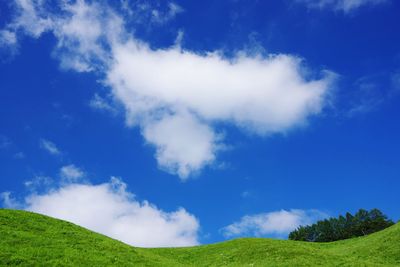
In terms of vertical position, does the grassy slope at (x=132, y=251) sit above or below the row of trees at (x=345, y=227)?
below

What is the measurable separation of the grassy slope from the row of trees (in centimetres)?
7676

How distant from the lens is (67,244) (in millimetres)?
38938

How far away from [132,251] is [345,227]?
102626mm

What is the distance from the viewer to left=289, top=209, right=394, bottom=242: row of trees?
125m

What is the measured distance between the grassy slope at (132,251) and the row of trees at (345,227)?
76.8 metres

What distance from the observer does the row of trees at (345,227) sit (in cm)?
12530

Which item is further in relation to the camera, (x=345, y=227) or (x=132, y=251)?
(x=345, y=227)

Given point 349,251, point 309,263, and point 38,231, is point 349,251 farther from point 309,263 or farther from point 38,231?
point 38,231

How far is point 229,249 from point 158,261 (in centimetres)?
1172

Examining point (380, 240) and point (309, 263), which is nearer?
point (309, 263)

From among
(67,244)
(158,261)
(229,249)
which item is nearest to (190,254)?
(229,249)

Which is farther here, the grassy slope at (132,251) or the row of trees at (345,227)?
the row of trees at (345,227)

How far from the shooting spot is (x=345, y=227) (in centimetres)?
12975

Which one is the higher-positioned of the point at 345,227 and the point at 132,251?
the point at 345,227
